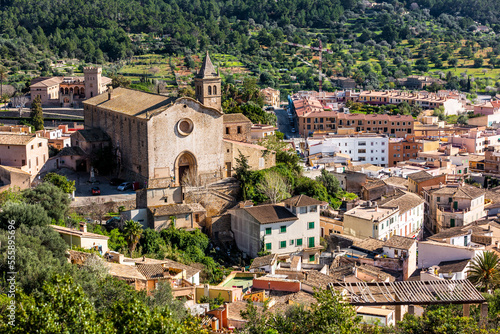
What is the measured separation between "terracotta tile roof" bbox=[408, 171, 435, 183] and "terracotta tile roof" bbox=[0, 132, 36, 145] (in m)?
23.4

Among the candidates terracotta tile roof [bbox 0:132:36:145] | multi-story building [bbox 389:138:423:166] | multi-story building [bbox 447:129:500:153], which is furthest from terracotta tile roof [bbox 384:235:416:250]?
multi-story building [bbox 447:129:500:153]

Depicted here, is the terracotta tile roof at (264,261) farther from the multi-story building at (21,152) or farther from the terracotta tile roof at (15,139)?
the terracotta tile roof at (15,139)

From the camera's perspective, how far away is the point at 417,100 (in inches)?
3403

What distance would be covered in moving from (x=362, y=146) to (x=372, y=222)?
2498 cm

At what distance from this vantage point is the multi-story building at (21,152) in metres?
37.7

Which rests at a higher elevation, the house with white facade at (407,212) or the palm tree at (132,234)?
the palm tree at (132,234)

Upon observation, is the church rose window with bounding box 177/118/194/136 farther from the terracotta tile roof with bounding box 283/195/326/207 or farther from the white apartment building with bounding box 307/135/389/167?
the white apartment building with bounding box 307/135/389/167

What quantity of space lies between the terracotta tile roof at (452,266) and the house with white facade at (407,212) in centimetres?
857

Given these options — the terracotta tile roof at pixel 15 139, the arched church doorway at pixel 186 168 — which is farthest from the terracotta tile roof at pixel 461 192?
the terracotta tile roof at pixel 15 139

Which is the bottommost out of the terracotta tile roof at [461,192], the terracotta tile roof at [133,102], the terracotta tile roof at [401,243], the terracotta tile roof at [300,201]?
the terracotta tile roof at [461,192]

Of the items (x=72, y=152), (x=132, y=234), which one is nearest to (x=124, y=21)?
(x=72, y=152)

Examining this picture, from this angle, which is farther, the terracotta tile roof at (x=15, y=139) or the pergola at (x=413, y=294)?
the terracotta tile roof at (x=15, y=139)

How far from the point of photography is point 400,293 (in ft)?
72.4

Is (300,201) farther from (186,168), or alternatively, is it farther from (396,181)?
(396,181)
